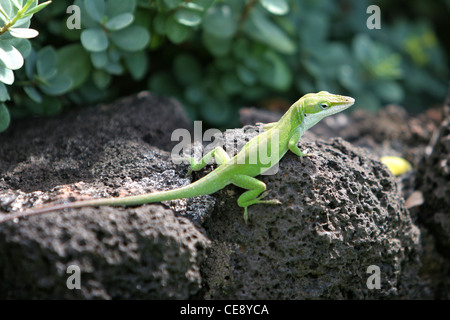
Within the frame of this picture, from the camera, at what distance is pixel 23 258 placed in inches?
100

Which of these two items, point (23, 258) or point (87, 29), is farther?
point (87, 29)

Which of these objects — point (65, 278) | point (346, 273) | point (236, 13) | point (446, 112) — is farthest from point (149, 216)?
point (446, 112)

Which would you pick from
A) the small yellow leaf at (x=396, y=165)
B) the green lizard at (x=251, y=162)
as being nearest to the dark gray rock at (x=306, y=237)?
the green lizard at (x=251, y=162)

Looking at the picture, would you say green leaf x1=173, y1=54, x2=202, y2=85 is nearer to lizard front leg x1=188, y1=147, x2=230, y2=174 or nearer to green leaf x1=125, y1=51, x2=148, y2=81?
green leaf x1=125, y1=51, x2=148, y2=81

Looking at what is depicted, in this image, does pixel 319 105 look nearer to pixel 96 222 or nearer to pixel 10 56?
pixel 96 222

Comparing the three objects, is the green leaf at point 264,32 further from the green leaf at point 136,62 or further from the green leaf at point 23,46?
the green leaf at point 23,46

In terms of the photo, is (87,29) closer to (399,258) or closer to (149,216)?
(149,216)

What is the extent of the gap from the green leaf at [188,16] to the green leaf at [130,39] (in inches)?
15.0

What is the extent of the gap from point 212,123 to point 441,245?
2972 mm

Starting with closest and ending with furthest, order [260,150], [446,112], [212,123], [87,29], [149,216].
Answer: [149,216], [260,150], [87,29], [446,112], [212,123]

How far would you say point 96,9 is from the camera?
390cm

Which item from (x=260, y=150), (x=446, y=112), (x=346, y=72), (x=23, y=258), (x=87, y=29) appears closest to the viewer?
(x=23, y=258)

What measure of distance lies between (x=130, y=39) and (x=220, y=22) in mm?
1148

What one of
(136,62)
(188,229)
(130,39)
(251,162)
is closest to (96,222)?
(188,229)
